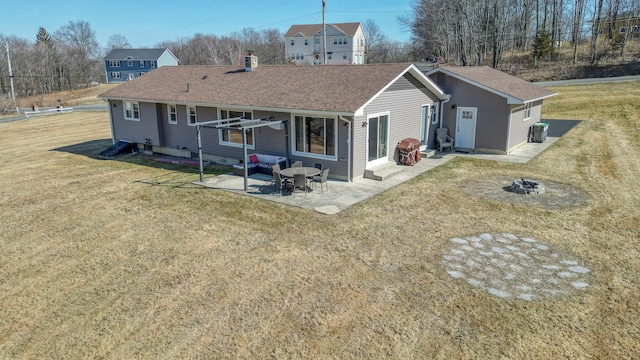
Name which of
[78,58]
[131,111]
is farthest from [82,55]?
[131,111]

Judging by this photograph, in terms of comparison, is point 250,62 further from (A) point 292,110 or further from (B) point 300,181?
(B) point 300,181

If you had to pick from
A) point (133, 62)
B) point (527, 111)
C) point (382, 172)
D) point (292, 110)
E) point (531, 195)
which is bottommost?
point (531, 195)

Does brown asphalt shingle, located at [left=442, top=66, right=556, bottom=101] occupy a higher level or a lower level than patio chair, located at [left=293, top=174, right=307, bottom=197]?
higher

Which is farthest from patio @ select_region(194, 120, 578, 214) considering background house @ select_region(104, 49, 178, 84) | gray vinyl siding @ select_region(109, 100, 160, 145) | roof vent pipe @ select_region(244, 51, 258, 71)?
background house @ select_region(104, 49, 178, 84)

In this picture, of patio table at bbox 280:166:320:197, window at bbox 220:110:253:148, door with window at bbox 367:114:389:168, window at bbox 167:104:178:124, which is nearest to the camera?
patio table at bbox 280:166:320:197

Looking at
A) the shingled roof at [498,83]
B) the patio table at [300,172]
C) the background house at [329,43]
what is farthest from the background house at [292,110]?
the background house at [329,43]

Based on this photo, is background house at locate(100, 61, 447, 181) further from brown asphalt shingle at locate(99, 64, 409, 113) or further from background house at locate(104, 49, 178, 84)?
background house at locate(104, 49, 178, 84)
